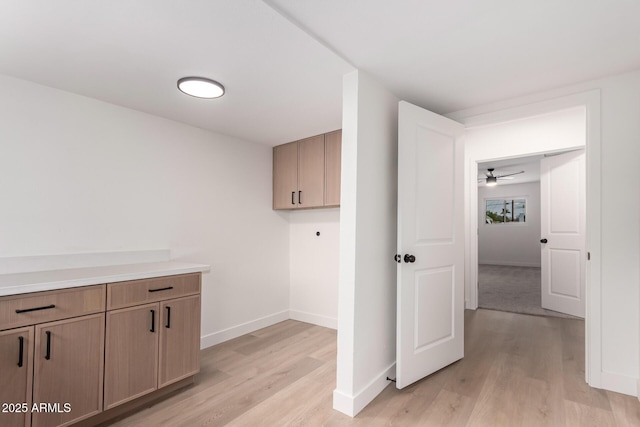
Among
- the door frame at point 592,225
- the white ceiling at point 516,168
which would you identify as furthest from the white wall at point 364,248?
the white ceiling at point 516,168

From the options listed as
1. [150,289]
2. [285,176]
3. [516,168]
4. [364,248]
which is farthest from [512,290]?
[150,289]

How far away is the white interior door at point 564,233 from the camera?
4.01 metres

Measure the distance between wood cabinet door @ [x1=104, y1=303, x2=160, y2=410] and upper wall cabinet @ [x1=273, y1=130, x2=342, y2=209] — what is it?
191 centimetres

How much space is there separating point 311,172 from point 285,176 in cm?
43

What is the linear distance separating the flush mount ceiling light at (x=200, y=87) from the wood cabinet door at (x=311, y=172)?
1377 mm

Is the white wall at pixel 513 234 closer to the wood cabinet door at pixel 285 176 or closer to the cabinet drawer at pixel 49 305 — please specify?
the wood cabinet door at pixel 285 176

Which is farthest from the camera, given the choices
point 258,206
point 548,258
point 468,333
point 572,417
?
point 548,258

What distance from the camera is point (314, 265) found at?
3.84 meters

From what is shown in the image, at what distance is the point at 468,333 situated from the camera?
3.44 metres

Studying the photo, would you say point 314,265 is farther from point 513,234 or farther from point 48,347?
point 513,234

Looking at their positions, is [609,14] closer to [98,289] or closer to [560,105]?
[560,105]

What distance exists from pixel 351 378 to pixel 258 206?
2284mm

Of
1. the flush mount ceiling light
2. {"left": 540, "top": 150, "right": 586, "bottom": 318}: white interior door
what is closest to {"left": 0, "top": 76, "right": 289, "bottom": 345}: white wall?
the flush mount ceiling light

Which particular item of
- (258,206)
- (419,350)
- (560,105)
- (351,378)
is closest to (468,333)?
(419,350)
